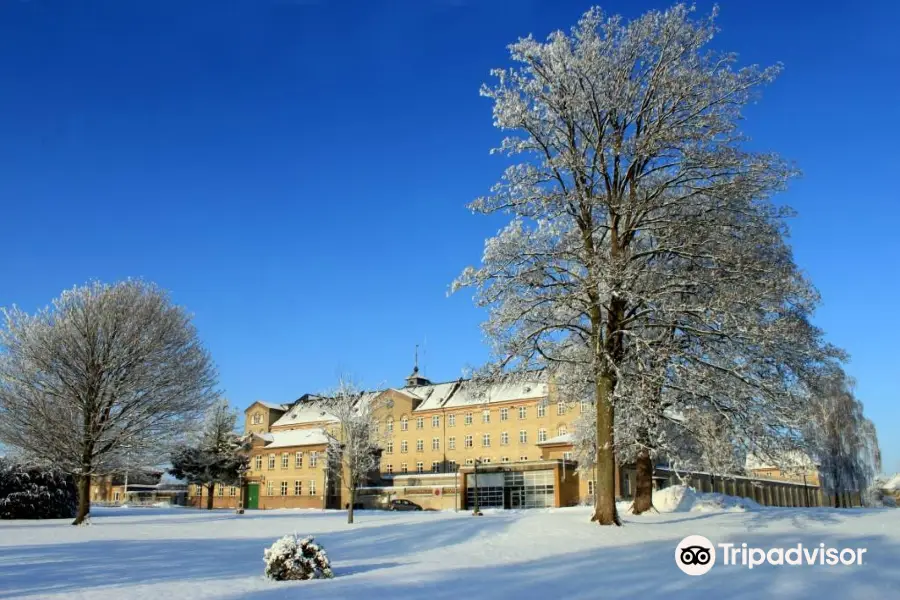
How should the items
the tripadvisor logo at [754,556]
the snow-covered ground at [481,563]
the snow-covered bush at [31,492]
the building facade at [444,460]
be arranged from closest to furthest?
the snow-covered ground at [481,563], the tripadvisor logo at [754,556], the snow-covered bush at [31,492], the building facade at [444,460]

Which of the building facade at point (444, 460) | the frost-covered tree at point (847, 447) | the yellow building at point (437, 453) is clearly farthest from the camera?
the yellow building at point (437, 453)

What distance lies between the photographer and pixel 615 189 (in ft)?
67.2

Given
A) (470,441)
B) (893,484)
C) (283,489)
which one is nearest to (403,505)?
(470,441)

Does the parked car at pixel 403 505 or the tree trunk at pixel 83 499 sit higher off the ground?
the tree trunk at pixel 83 499

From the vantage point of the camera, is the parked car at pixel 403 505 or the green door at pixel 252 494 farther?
the green door at pixel 252 494

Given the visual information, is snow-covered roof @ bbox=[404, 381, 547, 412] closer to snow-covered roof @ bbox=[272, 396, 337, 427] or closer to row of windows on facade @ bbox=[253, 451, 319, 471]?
snow-covered roof @ bbox=[272, 396, 337, 427]

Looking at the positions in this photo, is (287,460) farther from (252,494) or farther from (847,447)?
(847,447)

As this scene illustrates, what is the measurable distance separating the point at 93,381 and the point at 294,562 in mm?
26307

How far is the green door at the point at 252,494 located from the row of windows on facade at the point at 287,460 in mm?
1813

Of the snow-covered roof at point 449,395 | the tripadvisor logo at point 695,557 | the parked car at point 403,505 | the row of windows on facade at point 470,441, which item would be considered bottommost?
the parked car at point 403,505

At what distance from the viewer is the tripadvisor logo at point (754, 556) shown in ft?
45.3

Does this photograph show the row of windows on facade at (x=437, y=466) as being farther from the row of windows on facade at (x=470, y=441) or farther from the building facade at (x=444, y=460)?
the row of windows on facade at (x=470, y=441)

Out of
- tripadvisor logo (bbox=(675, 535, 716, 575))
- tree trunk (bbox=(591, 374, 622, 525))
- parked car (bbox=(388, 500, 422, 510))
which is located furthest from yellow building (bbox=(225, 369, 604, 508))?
Answer: tripadvisor logo (bbox=(675, 535, 716, 575))

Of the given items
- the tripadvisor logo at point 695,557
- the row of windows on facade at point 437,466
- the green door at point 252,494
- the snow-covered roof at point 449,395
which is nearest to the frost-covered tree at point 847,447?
the snow-covered roof at point 449,395
